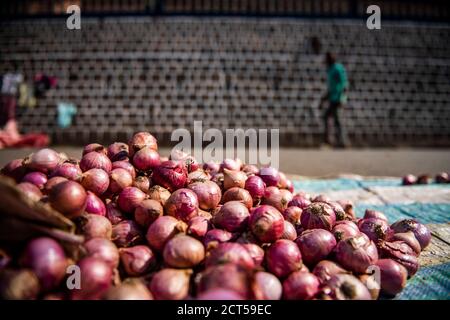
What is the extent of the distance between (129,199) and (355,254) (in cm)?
98

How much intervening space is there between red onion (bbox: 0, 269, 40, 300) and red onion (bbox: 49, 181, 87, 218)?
25 cm

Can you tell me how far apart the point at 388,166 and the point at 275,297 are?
503 centimetres

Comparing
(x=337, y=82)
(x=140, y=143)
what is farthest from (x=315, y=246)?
(x=337, y=82)

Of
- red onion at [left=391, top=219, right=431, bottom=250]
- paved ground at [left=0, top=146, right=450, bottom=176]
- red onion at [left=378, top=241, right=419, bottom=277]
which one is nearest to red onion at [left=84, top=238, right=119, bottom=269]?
red onion at [left=378, top=241, right=419, bottom=277]

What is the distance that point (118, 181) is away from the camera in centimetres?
158

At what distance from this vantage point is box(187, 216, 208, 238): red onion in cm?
135

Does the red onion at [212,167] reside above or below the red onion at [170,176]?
below

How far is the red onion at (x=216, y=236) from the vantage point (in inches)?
51.7

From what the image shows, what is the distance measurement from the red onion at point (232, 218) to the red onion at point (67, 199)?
A: 549 millimetres

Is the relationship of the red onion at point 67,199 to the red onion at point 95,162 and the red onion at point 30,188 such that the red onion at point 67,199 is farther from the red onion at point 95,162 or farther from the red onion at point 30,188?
the red onion at point 95,162

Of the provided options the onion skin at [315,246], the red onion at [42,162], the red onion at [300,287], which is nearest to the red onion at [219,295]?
the red onion at [300,287]

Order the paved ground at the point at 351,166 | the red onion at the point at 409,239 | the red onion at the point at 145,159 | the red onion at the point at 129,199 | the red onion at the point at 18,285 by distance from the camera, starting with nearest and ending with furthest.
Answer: the red onion at the point at 18,285, the red onion at the point at 129,199, the red onion at the point at 409,239, the red onion at the point at 145,159, the paved ground at the point at 351,166

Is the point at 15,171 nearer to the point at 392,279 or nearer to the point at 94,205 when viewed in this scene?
the point at 94,205

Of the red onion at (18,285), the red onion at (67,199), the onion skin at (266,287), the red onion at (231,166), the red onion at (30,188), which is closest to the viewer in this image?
the red onion at (18,285)
